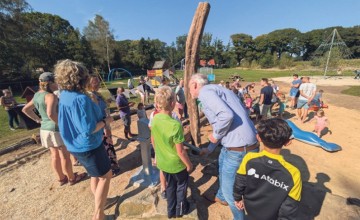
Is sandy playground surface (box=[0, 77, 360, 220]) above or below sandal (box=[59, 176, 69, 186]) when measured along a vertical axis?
below

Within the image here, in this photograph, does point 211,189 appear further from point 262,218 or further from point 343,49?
point 343,49

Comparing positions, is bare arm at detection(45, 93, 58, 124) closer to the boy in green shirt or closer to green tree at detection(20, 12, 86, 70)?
the boy in green shirt

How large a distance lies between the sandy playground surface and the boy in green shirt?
0.62 m

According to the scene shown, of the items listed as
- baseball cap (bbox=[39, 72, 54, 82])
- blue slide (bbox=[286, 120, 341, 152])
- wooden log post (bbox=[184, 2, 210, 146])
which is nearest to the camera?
baseball cap (bbox=[39, 72, 54, 82])

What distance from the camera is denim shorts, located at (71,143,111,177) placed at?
225cm

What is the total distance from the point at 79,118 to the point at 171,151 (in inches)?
41.0

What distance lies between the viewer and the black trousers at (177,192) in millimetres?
2412

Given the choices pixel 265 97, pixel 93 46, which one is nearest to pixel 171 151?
pixel 265 97

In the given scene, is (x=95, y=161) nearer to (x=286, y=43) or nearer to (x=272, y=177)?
(x=272, y=177)

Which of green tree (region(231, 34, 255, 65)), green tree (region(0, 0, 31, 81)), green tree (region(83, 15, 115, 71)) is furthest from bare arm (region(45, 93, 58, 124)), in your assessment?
green tree (region(231, 34, 255, 65))

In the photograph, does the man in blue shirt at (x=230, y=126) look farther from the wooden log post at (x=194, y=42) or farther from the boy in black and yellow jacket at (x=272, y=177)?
the wooden log post at (x=194, y=42)

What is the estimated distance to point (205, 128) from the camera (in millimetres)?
6828

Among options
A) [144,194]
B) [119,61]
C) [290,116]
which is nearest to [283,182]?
[144,194]

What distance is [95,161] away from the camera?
7.55ft
